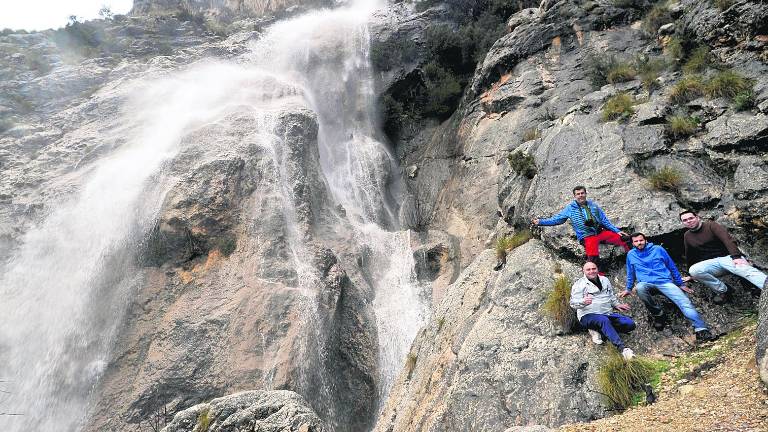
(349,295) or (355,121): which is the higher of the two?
(355,121)

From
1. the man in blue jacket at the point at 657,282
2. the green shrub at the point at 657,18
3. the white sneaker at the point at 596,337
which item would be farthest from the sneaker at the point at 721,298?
the green shrub at the point at 657,18

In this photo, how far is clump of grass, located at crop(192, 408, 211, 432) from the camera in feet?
23.6

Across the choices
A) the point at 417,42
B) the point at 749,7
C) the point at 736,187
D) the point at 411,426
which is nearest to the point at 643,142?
the point at 736,187

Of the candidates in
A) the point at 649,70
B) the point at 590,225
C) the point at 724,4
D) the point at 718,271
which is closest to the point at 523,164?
the point at 590,225

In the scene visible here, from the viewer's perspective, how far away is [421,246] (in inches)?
682

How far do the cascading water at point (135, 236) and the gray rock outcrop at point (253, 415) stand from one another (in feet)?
21.9

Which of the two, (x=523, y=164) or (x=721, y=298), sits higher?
(x=721, y=298)

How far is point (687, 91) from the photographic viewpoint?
9633mm

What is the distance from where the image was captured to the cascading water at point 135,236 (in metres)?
13.0

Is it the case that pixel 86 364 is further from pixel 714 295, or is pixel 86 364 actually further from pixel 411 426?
pixel 714 295

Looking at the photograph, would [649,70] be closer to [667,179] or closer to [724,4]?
[724,4]

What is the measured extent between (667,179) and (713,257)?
2.13m

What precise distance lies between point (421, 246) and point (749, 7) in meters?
12.1

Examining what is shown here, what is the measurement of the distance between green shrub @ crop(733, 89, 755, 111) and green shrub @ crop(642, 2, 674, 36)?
338 inches
